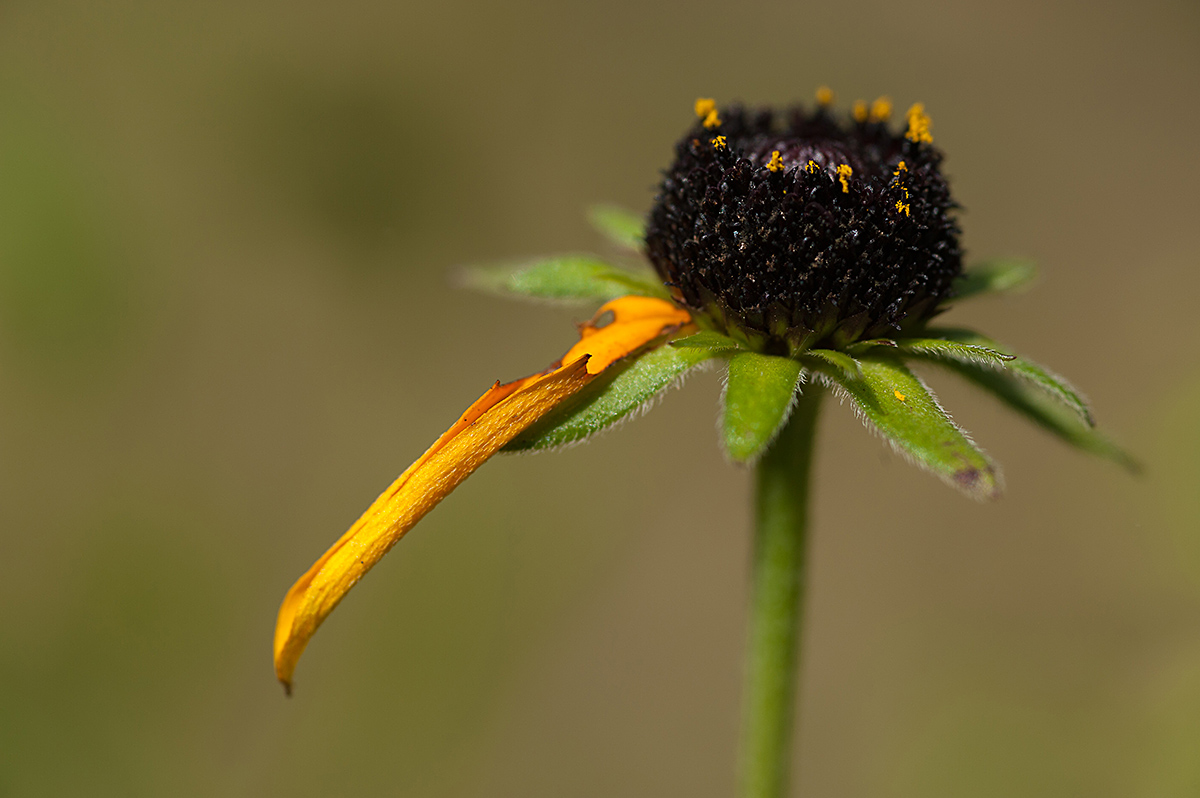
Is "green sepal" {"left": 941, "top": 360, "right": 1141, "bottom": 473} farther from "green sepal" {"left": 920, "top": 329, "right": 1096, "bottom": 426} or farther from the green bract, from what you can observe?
"green sepal" {"left": 920, "top": 329, "right": 1096, "bottom": 426}

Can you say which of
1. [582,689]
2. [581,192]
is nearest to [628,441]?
[582,689]

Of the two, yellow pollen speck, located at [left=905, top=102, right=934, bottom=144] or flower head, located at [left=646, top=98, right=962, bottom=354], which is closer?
flower head, located at [left=646, top=98, right=962, bottom=354]

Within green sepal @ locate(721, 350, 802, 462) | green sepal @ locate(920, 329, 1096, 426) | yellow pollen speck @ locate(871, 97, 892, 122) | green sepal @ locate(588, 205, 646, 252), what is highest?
green sepal @ locate(588, 205, 646, 252)

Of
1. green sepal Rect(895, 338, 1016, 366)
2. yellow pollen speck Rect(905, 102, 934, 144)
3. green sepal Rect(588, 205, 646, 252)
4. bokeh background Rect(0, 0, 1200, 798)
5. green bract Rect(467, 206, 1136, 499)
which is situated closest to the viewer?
green bract Rect(467, 206, 1136, 499)

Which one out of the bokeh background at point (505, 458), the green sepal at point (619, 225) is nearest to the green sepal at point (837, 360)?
the green sepal at point (619, 225)

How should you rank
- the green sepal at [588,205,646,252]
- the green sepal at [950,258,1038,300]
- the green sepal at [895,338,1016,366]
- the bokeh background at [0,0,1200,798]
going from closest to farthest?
the green sepal at [895,338,1016,366] → the green sepal at [950,258,1038,300] → the green sepal at [588,205,646,252] → the bokeh background at [0,0,1200,798]

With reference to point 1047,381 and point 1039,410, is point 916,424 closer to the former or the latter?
point 1047,381

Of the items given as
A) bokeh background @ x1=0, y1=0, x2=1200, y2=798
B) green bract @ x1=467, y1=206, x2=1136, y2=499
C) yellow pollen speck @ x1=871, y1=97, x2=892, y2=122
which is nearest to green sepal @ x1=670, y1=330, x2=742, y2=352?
green bract @ x1=467, y1=206, x2=1136, y2=499

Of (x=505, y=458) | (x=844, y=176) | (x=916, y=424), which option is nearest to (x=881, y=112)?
(x=844, y=176)
